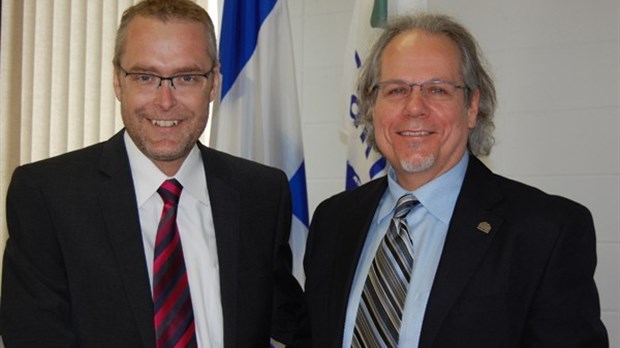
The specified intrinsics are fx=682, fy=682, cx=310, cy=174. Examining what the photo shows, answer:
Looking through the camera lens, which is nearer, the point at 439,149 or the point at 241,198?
the point at 439,149

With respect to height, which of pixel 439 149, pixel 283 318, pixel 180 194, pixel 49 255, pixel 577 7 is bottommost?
pixel 283 318

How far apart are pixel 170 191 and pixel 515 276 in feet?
2.97

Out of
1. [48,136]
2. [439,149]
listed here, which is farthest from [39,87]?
[439,149]

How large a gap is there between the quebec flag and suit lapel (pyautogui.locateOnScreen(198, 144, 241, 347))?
0.96m

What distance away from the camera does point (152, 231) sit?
179 cm

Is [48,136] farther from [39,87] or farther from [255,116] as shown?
[255,116]

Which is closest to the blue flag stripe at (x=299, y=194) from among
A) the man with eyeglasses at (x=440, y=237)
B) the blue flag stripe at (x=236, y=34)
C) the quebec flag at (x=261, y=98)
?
the quebec flag at (x=261, y=98)

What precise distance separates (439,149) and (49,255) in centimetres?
104

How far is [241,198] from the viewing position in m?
1.96

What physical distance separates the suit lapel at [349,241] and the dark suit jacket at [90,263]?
21 centimetres

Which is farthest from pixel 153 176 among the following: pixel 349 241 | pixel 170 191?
pixel 349 241

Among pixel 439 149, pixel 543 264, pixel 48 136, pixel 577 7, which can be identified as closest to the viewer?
pixel 543 264

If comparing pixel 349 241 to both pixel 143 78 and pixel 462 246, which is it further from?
pixel 143 78

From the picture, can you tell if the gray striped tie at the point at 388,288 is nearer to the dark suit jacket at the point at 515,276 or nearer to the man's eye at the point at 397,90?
the dark suit jacket at the point at 515,276
